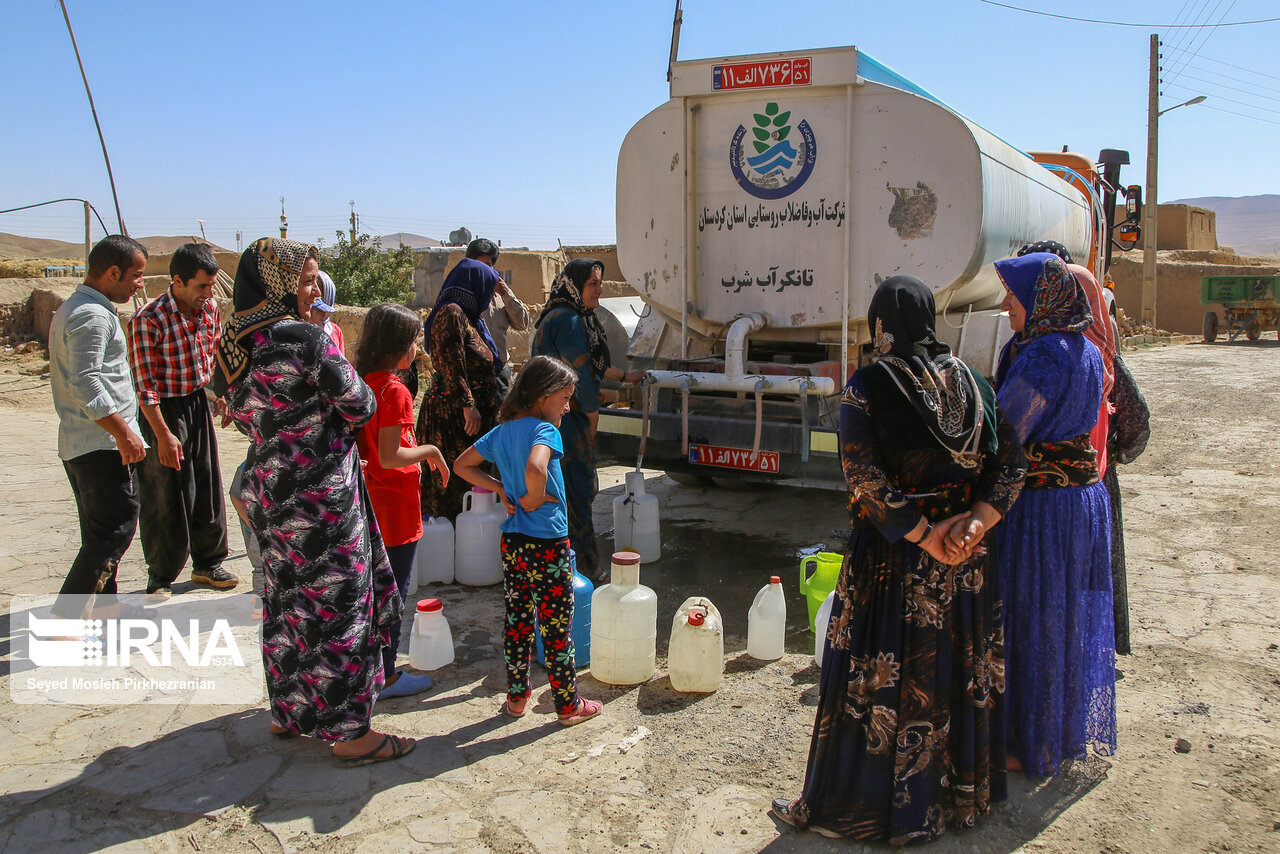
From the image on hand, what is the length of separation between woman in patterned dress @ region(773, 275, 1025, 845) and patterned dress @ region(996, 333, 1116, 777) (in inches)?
10.0

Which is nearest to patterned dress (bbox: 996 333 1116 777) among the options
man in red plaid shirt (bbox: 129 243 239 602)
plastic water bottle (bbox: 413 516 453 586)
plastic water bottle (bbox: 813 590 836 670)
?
plastic water bottle (bbox: 813 590 836 670)

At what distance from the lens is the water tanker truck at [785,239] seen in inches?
185

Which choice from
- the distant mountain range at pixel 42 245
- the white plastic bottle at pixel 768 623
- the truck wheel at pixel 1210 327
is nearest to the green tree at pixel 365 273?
the white plastic bottle at pixel 768 623

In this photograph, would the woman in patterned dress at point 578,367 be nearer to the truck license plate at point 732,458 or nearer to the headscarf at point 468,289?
the headscarf at point 468,289

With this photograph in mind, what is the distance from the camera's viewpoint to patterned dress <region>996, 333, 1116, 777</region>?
8.73 feet

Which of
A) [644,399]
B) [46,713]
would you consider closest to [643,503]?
[644,399]

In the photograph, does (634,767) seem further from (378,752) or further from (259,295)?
(259,295)

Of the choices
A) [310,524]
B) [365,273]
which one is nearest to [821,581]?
[310,524]

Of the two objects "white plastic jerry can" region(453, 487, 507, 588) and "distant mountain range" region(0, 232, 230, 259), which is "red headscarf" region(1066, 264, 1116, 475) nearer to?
"white plastic jerry can" region(453, 487, 507, 588)

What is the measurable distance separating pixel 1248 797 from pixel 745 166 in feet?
12.4

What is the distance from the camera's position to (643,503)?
4.90m

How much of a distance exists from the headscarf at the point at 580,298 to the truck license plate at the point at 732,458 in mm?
906

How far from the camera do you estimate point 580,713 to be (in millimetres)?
3195

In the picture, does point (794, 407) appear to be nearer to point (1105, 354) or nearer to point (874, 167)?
point (874, 167)
